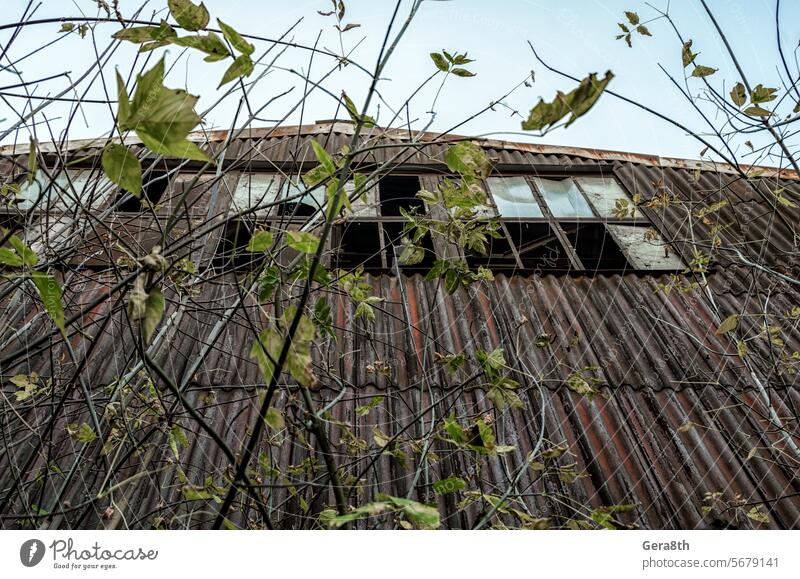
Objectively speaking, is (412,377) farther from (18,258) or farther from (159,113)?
(159,113)

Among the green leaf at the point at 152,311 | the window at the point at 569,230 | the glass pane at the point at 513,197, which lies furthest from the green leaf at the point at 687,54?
the glass pane at the point at 513,197

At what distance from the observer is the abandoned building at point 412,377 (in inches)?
60.1

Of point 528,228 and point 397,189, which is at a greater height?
point 397,189

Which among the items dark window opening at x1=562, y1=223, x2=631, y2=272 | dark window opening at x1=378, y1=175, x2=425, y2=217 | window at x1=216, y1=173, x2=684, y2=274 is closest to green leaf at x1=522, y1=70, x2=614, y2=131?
window at x1=216, y1=173, x2=684, y2=274

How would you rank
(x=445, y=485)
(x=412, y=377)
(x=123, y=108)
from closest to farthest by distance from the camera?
(x=123, y=108)
(x=445, y=485)
(x=412, y=377)

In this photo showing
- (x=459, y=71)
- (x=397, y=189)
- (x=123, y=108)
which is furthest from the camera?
(x=397, y=189)

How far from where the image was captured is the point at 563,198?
4816 millimetres

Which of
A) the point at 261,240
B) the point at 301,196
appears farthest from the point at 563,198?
the point at 261,240

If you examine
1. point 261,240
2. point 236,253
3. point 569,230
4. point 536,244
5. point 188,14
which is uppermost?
point 569,230

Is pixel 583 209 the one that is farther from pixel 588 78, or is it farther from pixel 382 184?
pixel 588 78

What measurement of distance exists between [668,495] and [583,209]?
3061 millimetres

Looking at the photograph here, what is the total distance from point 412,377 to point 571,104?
2.05 metres

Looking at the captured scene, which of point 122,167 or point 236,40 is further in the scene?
point 236,40

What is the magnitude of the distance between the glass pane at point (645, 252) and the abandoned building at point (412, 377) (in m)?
0.03
